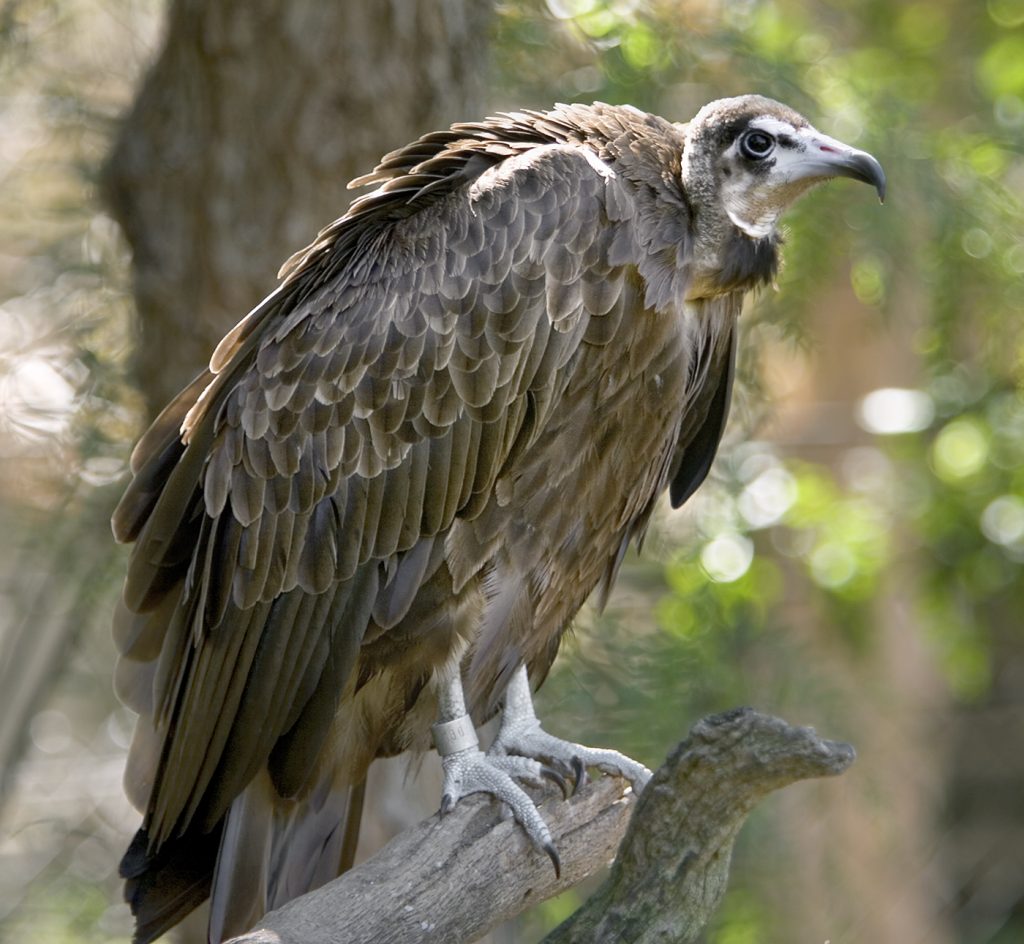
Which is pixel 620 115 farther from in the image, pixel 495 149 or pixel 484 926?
pixel 484 926

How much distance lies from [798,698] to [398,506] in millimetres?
2701

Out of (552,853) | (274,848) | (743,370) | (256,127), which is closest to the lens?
(552,853)

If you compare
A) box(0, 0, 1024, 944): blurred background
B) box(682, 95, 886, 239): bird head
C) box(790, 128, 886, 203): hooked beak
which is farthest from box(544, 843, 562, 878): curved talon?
box(790, 128, 886, 203): hooked beak

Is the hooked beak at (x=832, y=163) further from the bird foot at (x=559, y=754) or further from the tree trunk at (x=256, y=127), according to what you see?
the tree trunk at (x=256, y=127)

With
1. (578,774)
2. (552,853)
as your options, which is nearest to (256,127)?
(578,774)

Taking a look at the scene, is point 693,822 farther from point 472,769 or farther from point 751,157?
point 751,157

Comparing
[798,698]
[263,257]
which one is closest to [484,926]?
[263,257]

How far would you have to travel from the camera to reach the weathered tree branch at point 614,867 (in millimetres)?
2408

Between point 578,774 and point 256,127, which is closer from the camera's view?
point 578,774

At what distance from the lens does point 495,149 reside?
3.19 meters

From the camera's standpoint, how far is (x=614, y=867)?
2641 mm

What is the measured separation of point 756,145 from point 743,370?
6.49ft

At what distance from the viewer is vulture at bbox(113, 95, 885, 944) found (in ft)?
9.95

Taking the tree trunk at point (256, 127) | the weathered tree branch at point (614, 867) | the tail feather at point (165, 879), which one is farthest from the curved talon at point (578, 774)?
the tree trunk at point (256, 127)
